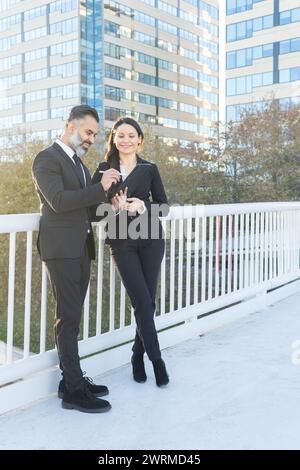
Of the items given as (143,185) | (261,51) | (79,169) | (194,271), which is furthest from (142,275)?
(261,51)

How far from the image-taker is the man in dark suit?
102 inches

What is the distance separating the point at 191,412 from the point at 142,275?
830 millimetres

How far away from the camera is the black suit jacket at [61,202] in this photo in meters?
2.57

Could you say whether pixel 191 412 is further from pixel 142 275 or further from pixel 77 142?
pixel 77 142

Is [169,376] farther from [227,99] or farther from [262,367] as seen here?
[227,99]

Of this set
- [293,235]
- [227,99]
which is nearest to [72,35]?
[227,99]

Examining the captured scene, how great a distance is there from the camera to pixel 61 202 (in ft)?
8.38

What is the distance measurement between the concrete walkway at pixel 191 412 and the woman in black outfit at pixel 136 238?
223 mm

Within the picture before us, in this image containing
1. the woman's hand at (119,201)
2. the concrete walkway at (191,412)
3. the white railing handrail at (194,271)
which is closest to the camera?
the concrete walkway at (191,412)

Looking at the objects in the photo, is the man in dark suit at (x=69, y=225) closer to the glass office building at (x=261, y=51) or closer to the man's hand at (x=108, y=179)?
the man's hand at (x=108, y=179)

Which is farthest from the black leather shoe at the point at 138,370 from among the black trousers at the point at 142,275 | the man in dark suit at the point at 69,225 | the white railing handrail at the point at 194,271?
the man in dark suit at the point at 69,225

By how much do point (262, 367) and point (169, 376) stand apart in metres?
0.63
